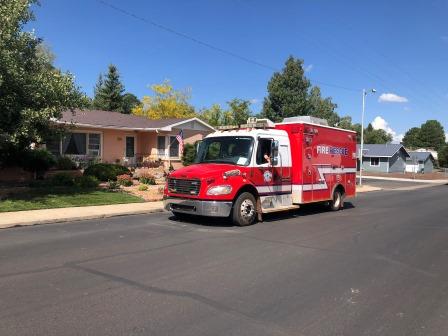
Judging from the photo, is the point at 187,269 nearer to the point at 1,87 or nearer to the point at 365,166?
the point at 1,87

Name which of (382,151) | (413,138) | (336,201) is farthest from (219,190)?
(413,138)

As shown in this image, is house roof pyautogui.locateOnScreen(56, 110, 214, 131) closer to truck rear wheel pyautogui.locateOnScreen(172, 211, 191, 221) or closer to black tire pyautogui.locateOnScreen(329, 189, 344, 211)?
truck rear wheel pyautogui.locateOnScreen(172, 211, 191, 221)

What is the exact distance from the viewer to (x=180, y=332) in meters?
4.57

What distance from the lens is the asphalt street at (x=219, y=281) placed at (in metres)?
4.86

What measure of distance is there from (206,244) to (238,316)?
4.14 meters

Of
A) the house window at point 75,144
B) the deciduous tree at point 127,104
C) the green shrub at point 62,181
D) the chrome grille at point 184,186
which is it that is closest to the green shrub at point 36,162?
the green shrub at point 62,181

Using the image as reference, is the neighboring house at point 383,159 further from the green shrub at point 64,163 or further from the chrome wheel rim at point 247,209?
the chrome wheel rim at point 247,209

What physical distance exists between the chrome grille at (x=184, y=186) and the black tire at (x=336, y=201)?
6.40 metres

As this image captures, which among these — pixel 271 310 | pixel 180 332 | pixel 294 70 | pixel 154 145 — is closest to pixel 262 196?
pixel 271 310

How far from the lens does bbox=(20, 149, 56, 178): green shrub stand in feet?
66.3

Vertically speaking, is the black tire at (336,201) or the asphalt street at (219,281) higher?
the black tire at (336,201)

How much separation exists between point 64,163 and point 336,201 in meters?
14.4

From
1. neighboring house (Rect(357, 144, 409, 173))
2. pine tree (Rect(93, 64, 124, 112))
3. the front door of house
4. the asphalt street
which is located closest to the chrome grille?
the asphalt street

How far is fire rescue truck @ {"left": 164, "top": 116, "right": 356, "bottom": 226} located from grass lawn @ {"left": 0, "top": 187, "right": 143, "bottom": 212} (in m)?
4.03
